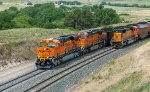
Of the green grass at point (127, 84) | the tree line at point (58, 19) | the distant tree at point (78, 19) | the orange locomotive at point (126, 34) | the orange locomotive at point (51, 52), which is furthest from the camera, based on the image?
the distant tree at point (78, 19)

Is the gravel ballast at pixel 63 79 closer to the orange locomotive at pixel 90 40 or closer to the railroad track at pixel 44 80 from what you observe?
the railroad track at pixel 44 80

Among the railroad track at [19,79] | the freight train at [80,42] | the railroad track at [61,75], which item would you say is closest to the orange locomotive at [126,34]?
the freight train at [80,42]

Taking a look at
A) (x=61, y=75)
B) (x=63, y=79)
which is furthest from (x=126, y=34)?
(x=63, y=79)

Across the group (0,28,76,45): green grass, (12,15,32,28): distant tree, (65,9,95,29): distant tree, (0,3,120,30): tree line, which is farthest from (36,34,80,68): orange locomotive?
(65,9,95,29): distant tree

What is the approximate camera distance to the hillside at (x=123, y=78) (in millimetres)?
27822

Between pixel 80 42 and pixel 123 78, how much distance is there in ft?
67.4

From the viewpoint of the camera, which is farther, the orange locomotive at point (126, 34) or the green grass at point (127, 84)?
the orange locomotive at point (126, 34)

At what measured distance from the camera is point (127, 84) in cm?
2881

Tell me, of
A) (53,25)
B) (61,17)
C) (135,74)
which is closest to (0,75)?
(135,74)

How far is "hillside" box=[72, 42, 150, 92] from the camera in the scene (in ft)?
91.3

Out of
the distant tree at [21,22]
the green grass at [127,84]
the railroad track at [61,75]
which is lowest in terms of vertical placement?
the railroad track at [61,75]

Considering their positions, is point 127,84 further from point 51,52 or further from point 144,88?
point 51,52

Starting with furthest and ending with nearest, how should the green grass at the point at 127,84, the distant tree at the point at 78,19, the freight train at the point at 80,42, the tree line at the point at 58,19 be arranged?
the distant tree at the point at 78,19 < the tree line at the point at 58,19 < the freight train at the point at 80,42 < the green grass at the point at 127,84

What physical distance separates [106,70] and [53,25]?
54.9m
